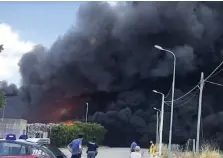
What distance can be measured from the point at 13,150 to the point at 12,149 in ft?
0.15

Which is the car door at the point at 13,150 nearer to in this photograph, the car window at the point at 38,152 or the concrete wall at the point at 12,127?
the car window at the point at 38,152

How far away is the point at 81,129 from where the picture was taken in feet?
182

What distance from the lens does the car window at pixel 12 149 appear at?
12289 mm

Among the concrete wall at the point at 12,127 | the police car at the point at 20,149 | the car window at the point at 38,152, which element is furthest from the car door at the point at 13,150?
the concrete wall at the point at 12,127

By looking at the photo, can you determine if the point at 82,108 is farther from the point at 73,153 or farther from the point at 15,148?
the point at 15,148

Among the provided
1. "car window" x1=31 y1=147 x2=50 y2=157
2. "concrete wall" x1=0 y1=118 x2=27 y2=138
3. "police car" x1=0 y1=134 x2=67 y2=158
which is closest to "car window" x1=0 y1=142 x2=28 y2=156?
"police car" x1=0 y1=134 x2=67 y2=158

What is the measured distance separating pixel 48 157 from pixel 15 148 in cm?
101

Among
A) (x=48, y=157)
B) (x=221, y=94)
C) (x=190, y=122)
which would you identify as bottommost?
(x=48, y=157)

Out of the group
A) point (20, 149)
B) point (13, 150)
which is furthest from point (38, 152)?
point (13, 150)

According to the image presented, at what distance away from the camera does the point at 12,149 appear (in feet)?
40.6

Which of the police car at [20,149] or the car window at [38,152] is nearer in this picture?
the police car at [20,149]

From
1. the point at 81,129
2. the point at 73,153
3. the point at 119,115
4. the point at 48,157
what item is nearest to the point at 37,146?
the point at 48,157

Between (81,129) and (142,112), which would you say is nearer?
(81,129)

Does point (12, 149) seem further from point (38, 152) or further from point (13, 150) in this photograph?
point (38, 152)
